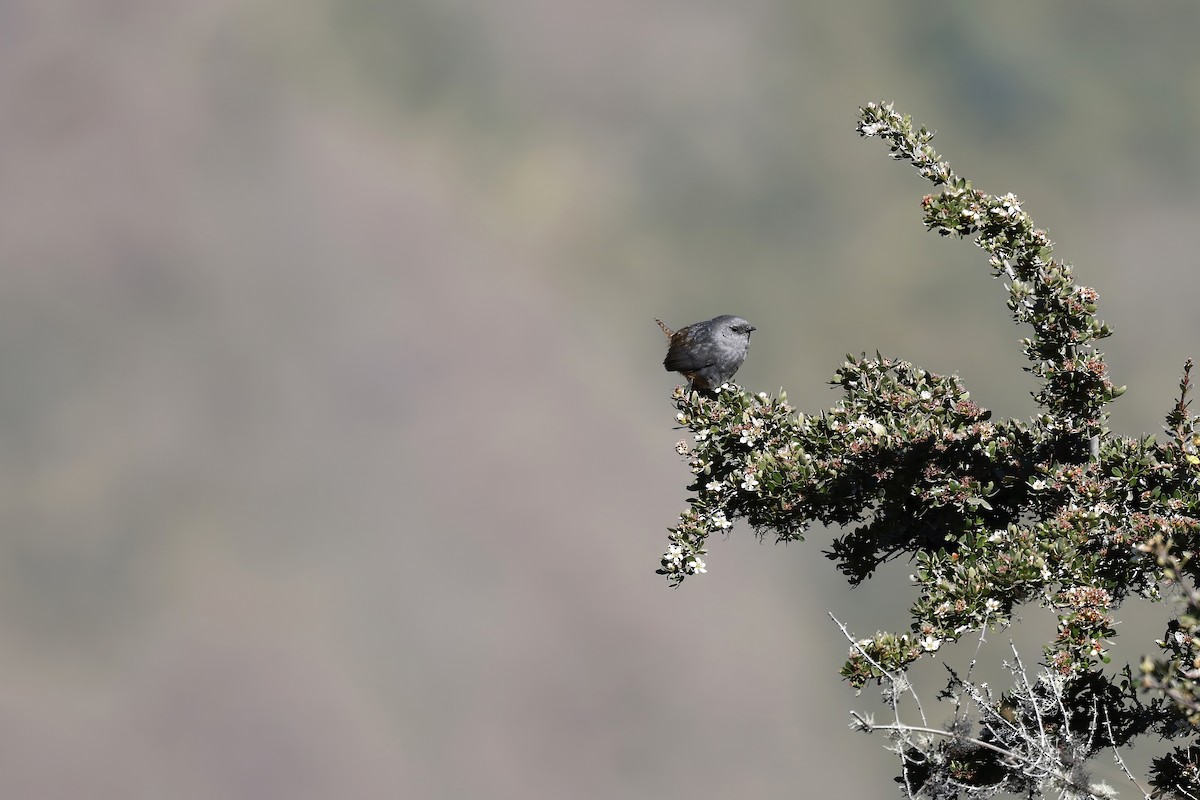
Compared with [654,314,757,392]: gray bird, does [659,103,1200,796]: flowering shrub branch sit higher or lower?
lower

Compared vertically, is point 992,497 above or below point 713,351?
below

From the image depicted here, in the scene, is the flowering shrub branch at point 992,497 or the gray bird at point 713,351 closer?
the flowering shrub branch at point 992,497

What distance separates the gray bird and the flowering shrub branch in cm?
99

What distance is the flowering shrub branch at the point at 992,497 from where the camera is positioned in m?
9.77

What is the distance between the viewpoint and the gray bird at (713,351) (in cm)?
1306

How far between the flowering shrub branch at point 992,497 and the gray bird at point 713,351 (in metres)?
0.99

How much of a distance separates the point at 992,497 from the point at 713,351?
3279 millimetres

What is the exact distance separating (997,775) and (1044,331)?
12.8 ft

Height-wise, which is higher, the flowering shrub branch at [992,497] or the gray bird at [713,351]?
the gray bird at [713,351]

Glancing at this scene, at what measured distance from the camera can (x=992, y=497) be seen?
1165cm

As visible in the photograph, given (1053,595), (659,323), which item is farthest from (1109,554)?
(659,323)

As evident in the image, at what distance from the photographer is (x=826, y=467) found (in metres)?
11.4

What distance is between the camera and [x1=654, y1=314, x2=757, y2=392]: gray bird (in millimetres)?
Result: 13062

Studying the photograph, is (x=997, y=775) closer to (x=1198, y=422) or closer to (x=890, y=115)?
(x=1198, y=422)
